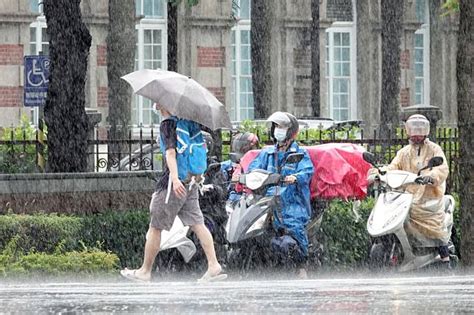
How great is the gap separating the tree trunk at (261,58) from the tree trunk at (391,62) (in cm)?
216

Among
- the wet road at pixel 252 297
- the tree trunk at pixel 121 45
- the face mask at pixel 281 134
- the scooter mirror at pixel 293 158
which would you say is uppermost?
the tree trunk at pixel 121 45

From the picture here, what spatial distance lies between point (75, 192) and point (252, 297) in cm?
674

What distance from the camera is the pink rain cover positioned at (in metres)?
14.6

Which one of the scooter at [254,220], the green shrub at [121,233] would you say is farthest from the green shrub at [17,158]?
the scooter at [254,220]

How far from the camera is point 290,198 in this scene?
14.3 m

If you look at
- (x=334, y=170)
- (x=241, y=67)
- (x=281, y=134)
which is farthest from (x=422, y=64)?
(x=281, y=134)

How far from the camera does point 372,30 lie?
43.9 m

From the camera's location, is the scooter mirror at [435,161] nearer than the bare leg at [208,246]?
No

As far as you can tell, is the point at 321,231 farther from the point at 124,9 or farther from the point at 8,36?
the point at 8,36

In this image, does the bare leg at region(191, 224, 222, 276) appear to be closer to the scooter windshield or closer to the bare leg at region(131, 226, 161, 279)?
the bare leg at region(131, 226, 161, 279)

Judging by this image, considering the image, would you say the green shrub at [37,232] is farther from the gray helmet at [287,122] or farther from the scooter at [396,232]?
the scooter at [396,232]

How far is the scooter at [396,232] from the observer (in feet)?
49.0

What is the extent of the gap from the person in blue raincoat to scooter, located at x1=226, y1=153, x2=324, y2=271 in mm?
67

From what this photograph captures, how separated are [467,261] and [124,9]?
13.2 m
